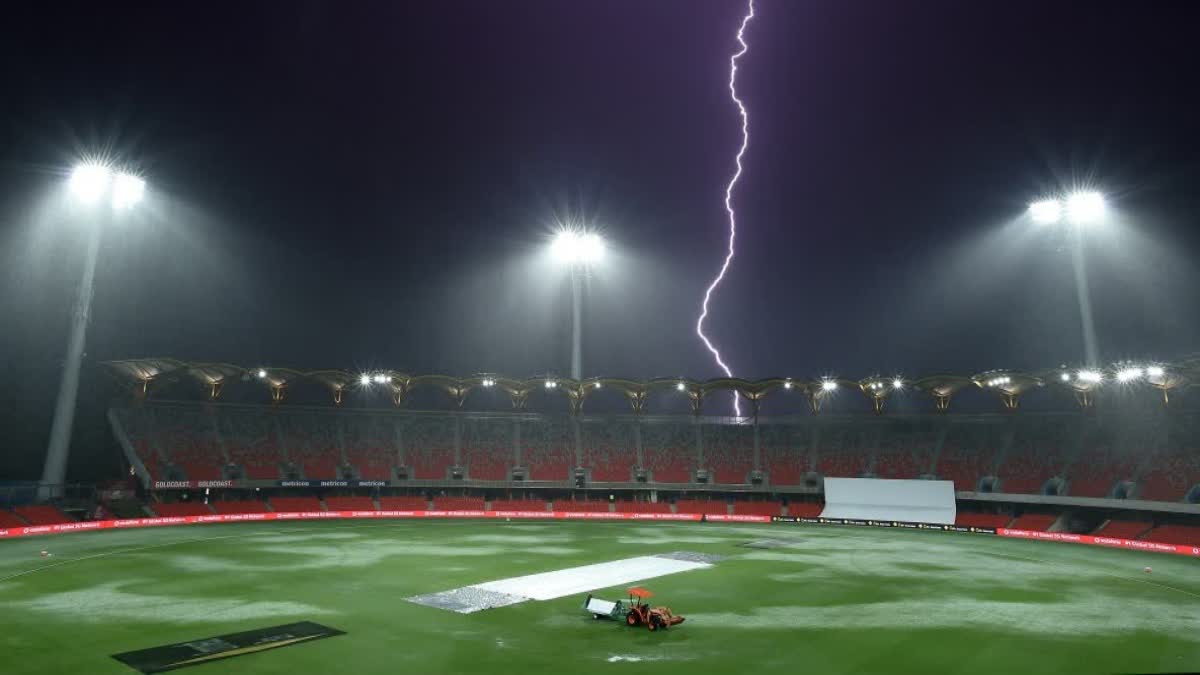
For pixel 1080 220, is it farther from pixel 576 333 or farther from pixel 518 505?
pixel 518 505

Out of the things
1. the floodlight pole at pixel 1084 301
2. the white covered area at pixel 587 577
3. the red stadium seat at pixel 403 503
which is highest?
the floodlight pole at pixel 1084 301

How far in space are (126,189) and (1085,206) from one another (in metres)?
75.6

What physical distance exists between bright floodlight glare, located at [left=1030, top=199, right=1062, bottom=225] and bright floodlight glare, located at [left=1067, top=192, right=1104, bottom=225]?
40.0 inches

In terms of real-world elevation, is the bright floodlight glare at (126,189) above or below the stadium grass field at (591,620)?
A: above

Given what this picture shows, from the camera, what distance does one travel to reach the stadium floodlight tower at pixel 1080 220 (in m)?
51.4

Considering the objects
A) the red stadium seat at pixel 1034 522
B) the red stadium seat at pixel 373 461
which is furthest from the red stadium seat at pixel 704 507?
the red stadium seat at pixel 373 461

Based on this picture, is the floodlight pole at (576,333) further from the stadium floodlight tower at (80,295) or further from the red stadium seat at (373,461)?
the stadium floodlight tower at (80,295)

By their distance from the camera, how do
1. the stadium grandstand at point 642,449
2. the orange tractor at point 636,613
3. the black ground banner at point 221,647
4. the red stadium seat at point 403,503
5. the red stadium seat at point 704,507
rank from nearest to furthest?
1. the black ground banner at point 221,647
2. the orange tractor at point 636,613
3. the stadium grandstand at point 642,449
4. the red stadium seat at point 403,503
5. the red stadium seat at point 704,507

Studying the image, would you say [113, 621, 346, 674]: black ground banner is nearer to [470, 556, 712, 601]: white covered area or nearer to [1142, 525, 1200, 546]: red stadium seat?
[470, 556, 712, 601]: white covered area

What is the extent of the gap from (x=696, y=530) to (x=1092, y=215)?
40.8 meters

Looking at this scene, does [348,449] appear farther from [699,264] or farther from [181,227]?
[699,264]

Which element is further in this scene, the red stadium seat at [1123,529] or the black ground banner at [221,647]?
the red stadium seat at [1123,529]

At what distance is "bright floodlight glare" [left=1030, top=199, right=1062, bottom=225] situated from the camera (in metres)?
54.2

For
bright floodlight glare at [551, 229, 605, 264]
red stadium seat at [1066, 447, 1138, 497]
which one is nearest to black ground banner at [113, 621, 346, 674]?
bright floodlight glare at [551, 229, 605, 264]
